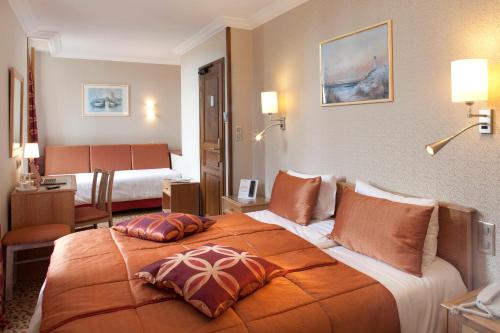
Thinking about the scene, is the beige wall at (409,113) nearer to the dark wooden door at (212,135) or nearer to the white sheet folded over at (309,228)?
the white sheet folded over at (309,228)

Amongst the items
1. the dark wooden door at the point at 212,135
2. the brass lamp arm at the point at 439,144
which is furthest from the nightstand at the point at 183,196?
the brass lamp arm at the point at 439,144

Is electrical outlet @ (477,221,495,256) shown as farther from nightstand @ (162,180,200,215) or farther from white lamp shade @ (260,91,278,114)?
nightstand @ (162,180,200,215)

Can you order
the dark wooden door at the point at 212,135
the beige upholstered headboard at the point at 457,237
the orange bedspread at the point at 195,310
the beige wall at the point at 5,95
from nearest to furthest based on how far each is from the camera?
1. the orange bedspread at the point at 195,310
2. the beige upholstered headboard at the point at 457,237
3. the beige wall at the point at 5,95
4. the dark wooden door at the point at 212,135

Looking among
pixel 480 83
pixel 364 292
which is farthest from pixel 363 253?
pixel 480 83

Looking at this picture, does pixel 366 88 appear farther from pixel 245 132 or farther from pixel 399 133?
pixel 245 132

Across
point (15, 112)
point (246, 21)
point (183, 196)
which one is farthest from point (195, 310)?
point (183, 196)

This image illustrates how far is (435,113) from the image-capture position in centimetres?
220

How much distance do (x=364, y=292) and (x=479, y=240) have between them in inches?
30.4

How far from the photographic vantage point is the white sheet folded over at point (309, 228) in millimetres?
2449

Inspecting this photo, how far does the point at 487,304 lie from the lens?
1601 millimetres

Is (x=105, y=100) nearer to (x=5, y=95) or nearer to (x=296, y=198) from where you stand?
(x=5, y=95)

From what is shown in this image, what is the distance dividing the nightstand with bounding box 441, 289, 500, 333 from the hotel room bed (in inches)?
5.1

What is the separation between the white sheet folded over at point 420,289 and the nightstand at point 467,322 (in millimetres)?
54

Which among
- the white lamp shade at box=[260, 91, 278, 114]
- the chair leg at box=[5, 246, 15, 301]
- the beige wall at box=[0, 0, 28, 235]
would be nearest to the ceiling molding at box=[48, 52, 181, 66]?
the beige wall at box=[0, 0, 28, 235]
